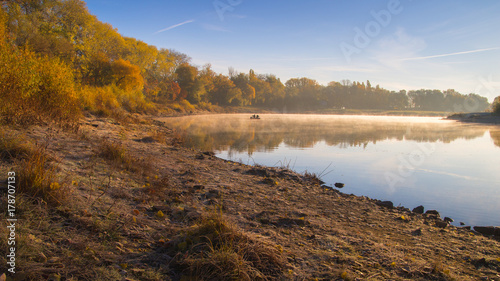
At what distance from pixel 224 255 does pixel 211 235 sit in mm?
453

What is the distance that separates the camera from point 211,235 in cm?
316

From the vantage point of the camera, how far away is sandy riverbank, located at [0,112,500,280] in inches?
107

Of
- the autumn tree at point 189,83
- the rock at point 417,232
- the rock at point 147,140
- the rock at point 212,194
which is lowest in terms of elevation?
the rock at point 417,232

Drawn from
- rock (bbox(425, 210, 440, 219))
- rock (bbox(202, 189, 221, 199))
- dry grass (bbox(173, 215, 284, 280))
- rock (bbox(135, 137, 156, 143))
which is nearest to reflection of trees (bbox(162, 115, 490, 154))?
rock (bbox(135, 137, 156, 143))

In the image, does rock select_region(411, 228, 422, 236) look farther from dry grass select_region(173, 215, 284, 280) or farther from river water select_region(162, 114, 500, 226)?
dry grass select_region(173, 215, 284, 280)

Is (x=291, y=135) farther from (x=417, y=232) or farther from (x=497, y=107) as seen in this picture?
(x=497, y=107)

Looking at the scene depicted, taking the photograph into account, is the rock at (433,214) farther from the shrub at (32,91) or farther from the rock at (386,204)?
the shrub at (32,91)

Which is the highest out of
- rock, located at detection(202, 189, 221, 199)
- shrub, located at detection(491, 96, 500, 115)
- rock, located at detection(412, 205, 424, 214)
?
shrub, located at detection(491, 96, 500, 115)

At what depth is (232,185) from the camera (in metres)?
6.67

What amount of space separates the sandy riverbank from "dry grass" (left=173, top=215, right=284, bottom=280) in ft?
0.04

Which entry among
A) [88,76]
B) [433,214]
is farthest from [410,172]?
[88,76]

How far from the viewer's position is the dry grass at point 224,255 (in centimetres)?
269

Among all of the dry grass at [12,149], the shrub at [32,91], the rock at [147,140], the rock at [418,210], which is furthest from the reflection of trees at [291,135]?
the dry grass at [12,149]

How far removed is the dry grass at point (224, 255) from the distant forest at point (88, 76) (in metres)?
6.64
